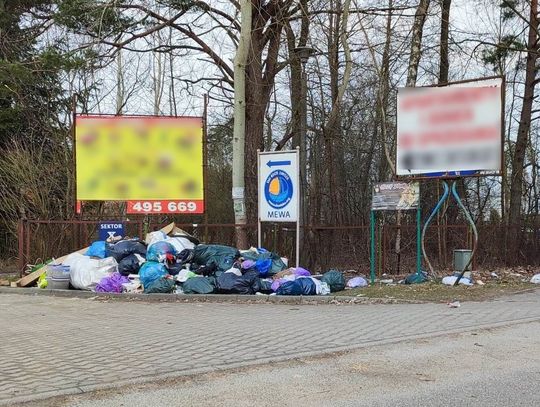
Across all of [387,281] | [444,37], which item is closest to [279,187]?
[387,281]

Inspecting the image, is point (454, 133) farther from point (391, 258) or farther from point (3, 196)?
point (3, 196)

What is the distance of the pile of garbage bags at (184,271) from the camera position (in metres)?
12.0

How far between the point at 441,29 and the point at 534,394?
16.8 metres

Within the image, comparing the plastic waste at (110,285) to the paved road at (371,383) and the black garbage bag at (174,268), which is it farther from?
the paved road at (371,383)

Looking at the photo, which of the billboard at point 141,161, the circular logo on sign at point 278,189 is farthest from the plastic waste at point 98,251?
the circular logo on sign at point 278,189

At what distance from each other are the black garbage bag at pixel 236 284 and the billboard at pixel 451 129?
4287 millimetres

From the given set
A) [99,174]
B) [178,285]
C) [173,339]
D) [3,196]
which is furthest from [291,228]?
[3,196]

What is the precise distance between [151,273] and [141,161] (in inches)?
206

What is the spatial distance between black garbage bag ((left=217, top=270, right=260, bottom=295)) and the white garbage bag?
8.88 feet

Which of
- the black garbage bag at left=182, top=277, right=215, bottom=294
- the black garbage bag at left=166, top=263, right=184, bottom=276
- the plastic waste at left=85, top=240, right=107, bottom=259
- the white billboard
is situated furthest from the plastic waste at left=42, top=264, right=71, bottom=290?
the white billboard

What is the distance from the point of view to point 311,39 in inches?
794

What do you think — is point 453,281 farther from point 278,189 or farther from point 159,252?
point 159,252

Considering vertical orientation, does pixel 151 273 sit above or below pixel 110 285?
above

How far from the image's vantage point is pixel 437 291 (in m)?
12.0
